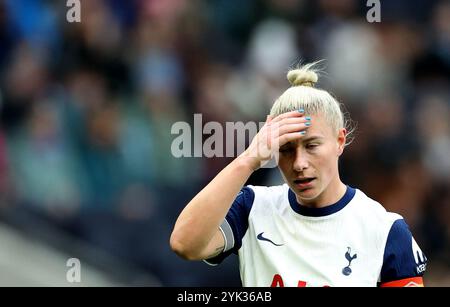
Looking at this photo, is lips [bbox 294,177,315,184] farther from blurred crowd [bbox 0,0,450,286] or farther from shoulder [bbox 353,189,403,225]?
blurred crowd [bbox 0,0,450,286]

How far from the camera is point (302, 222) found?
316cm

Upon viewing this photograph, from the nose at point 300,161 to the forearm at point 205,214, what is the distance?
188 millimetres

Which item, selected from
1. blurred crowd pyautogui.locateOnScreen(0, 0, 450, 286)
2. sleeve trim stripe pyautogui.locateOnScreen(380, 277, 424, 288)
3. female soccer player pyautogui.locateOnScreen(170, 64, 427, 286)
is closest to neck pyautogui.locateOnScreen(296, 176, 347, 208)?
female soccer player pyautogui.locateOnScreen(170, 64, 427, 286)

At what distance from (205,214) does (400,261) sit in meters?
0.68

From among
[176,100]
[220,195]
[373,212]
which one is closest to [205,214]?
[220,195]

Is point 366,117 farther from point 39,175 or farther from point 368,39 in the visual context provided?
point 39,175

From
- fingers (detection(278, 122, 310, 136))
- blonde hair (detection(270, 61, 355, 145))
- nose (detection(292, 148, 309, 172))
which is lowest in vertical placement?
nose (detection(292, 148, 309, 172))

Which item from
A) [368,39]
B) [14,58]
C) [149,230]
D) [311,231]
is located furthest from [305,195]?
[14,58]

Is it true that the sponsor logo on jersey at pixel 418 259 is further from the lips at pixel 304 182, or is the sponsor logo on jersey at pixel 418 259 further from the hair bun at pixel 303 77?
the hair bun at pixel 303 77

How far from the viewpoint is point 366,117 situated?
6.68 metres

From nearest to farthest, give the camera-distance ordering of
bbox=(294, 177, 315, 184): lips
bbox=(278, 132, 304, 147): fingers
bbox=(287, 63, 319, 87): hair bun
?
bbox=(278, 132, 304, 147): fingers, bbox=(294, 177, 315, 184): lips, bbox=(287, 63, 319, 87): hair bun

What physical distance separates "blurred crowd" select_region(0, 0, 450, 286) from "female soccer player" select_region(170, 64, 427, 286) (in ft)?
9.37

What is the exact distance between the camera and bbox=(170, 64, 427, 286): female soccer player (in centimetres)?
297

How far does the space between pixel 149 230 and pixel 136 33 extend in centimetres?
200
